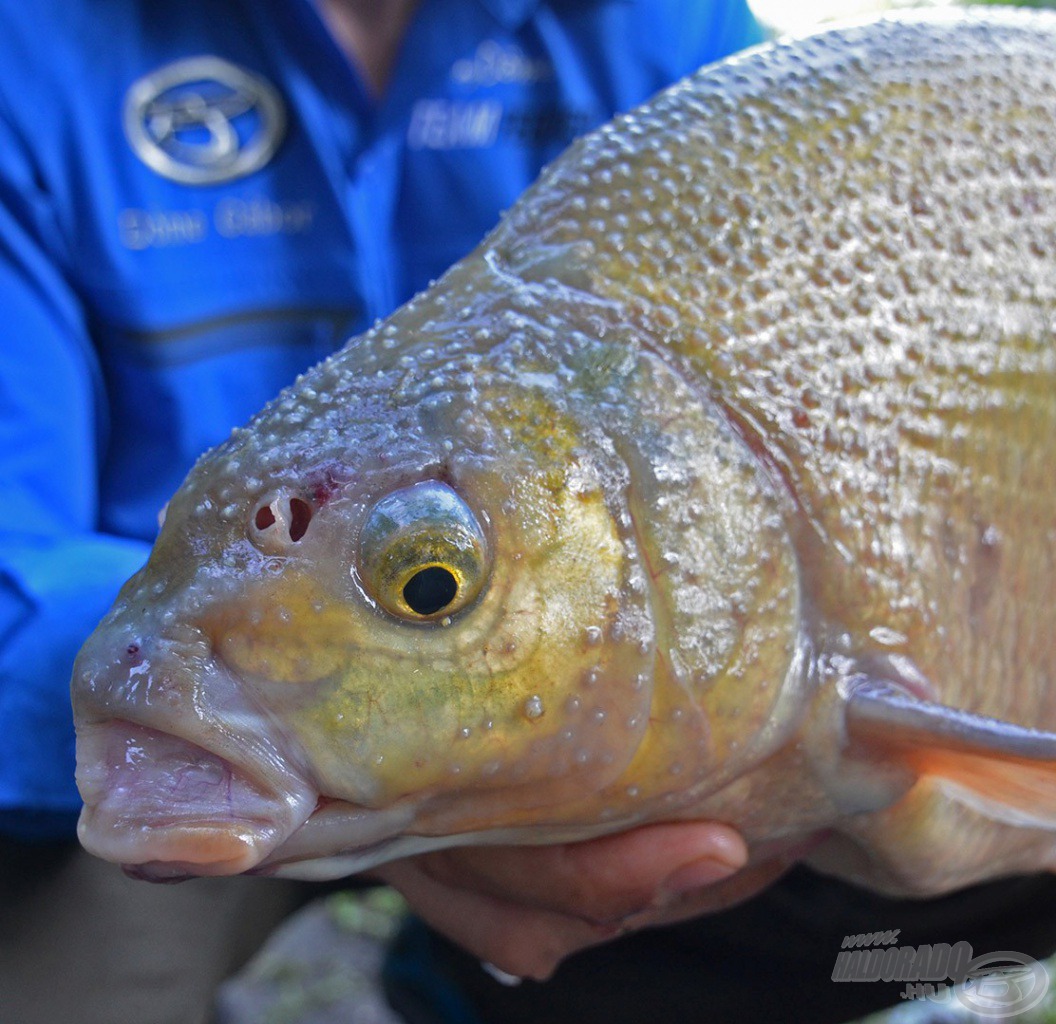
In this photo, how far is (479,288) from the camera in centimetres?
112

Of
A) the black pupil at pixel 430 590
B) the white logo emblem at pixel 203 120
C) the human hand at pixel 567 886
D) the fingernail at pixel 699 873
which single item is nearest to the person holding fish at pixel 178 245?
the white logo emblem at pixel 203 120

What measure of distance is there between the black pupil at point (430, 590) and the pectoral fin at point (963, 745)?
0.48 metres

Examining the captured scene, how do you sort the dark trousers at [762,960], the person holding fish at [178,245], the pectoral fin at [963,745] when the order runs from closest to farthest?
the pectoral fin at [963,745] < the person holding fish at [178,245] < the dark trousers at [762,960]

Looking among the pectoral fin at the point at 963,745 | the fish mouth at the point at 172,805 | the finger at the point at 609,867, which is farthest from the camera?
the finger at the point at 609,867

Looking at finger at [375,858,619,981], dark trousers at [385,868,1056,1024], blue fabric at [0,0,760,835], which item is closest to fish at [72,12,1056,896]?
finger at [375,858,619,981]

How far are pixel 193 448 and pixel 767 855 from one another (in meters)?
1.38

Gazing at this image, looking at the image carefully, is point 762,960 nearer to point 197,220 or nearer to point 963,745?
point 963,745

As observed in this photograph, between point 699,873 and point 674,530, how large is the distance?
455 millimetres

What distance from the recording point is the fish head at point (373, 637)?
2.77 ft

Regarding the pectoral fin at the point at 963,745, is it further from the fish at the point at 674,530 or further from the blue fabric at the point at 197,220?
the blue fabric at the point at 197,220

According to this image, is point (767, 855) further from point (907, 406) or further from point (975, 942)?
point (975, 942)

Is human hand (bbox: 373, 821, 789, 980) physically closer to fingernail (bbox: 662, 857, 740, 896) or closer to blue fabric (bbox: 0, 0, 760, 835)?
fingernail (bbox: 662, 857, 740, 896)

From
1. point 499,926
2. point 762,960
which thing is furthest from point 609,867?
point 762,960

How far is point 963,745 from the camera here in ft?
3.45
